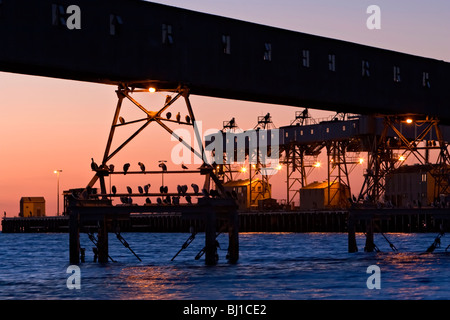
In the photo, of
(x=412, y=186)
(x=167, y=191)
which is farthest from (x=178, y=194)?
(x=412, y=186)

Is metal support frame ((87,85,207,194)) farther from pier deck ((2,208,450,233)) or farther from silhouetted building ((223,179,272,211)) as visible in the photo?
silhouetted building ((223,179,272,211))

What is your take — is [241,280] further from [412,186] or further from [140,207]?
[412,186]

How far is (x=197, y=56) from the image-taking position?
52.6 meters

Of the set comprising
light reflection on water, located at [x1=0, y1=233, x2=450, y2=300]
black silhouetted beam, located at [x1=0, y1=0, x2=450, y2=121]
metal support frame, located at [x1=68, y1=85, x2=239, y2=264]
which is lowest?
light reflection on water, located at [x1=0, y1=233, x2=450, y2=300]

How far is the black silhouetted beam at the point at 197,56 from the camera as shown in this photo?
4638cm

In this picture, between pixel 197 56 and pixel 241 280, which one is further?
pixel 197 56

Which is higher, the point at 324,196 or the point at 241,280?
the point at 324,196

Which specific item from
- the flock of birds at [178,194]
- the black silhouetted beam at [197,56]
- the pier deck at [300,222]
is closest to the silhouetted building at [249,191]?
the pier deck at [300,222]

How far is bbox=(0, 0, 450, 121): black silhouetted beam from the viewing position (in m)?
46.4

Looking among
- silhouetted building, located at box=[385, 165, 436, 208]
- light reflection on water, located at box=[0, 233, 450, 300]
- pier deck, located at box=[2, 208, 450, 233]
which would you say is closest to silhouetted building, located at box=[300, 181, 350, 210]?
pier deck, located at box=[2, 208, 450, 233]

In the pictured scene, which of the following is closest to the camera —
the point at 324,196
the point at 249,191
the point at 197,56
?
the point at 197,56
